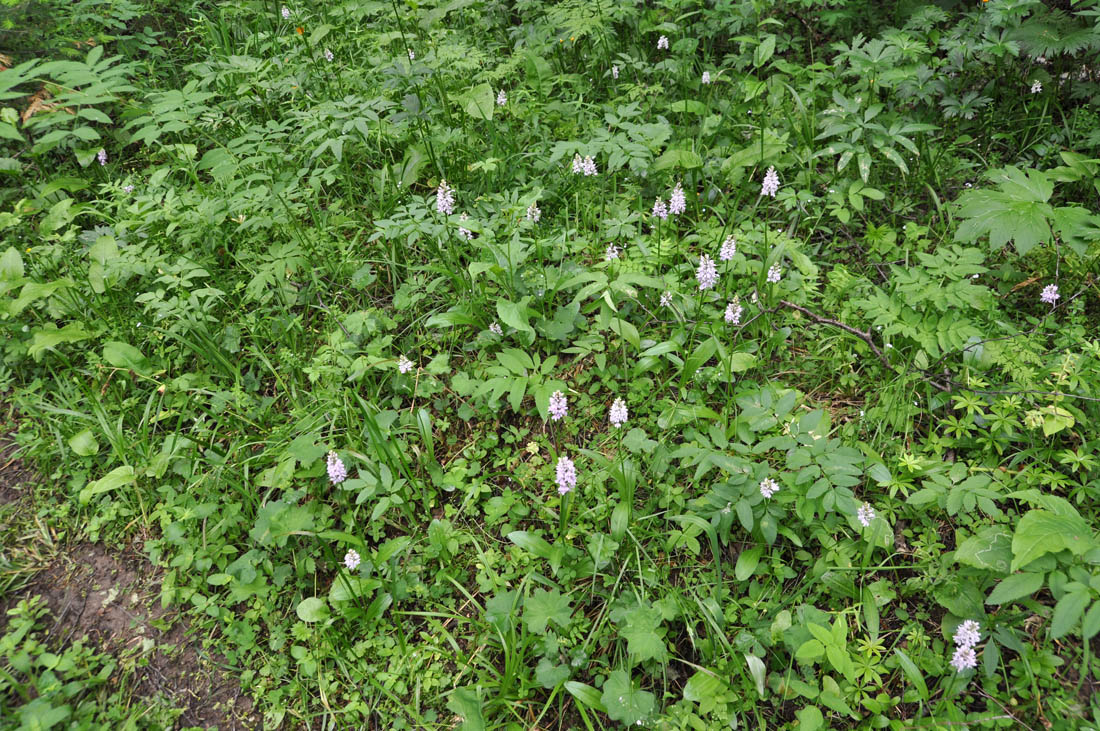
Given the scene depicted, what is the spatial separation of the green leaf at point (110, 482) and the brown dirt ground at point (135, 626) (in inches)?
9.1

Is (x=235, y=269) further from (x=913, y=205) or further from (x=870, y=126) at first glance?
(x=913, y=205)

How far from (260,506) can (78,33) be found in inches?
150

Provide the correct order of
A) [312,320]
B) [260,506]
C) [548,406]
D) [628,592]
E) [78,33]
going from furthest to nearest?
[78,33] < [312,320] < [260,506] < [548,406] < [628,592]

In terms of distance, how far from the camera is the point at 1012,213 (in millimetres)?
2533

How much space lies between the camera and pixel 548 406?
2574mm

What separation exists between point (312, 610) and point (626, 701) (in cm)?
125

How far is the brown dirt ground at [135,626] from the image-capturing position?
94.7 inches

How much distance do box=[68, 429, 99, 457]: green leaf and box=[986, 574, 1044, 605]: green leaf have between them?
3726 millimetres

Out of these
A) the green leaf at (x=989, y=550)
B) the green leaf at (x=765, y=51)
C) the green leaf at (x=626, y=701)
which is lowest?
the green leaf at (x=626, y=701)

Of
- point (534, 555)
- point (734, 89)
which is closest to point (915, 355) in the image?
point (534, 555)

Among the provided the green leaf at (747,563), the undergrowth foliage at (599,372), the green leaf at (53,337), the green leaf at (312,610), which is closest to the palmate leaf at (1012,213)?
the undergrowth foliage at (599,372)

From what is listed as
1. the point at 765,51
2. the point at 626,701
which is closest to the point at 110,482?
the point at 626,701

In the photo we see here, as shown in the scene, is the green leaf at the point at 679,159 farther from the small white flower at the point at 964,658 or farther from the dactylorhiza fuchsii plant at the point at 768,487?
the small white flower at the point at 964,658

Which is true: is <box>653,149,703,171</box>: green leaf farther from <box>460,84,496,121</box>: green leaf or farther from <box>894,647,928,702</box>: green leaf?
<box>894,647,928,702</box>: green leaf
